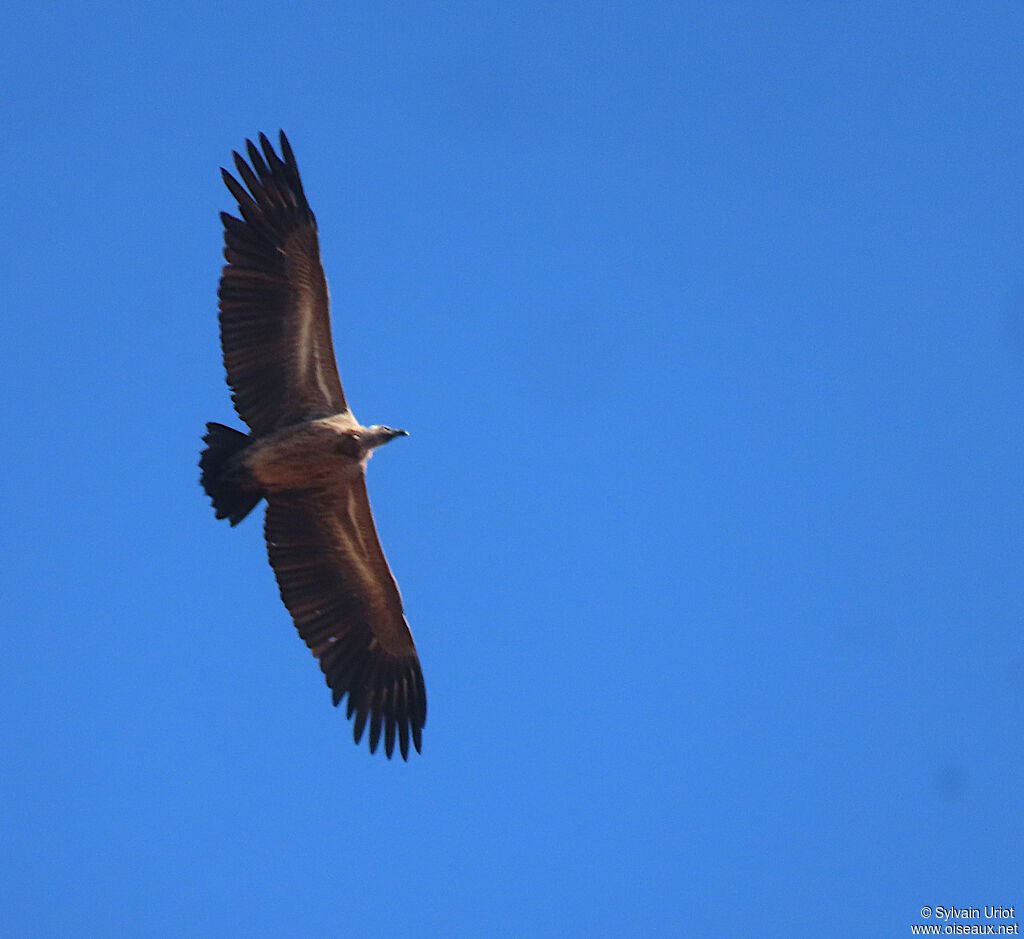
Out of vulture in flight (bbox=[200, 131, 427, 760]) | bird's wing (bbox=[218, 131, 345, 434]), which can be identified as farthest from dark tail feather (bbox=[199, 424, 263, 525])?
bird's wing (bbox=[218, 131, 345, 434])

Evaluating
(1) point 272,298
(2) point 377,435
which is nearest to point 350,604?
(2) point 377,435

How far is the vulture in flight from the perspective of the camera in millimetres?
12311

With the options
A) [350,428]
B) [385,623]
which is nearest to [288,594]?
[385,623]

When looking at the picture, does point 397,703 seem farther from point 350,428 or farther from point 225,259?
point 225,259

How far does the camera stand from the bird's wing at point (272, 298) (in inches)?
488

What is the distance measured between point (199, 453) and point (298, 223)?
213 centimetres

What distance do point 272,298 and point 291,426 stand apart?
43.6 inches

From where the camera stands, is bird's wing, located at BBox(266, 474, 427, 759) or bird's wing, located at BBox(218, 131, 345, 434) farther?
bird's wing, located at BBox(266, 474, 427, 759)

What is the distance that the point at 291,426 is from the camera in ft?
40.7

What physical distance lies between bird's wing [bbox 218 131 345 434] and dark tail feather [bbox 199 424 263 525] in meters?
0.30

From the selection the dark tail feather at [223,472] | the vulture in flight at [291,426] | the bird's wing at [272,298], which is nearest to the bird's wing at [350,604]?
the vulture in flight at [291,426]

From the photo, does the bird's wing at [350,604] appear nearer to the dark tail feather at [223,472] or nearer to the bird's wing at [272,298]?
the dark tail feather at [223,472]

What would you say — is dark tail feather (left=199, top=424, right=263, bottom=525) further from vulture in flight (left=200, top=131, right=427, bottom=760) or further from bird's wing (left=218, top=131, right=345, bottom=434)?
bird's wing (left=218, top=131, right=345, bottom=434)

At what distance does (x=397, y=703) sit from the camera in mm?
13266
